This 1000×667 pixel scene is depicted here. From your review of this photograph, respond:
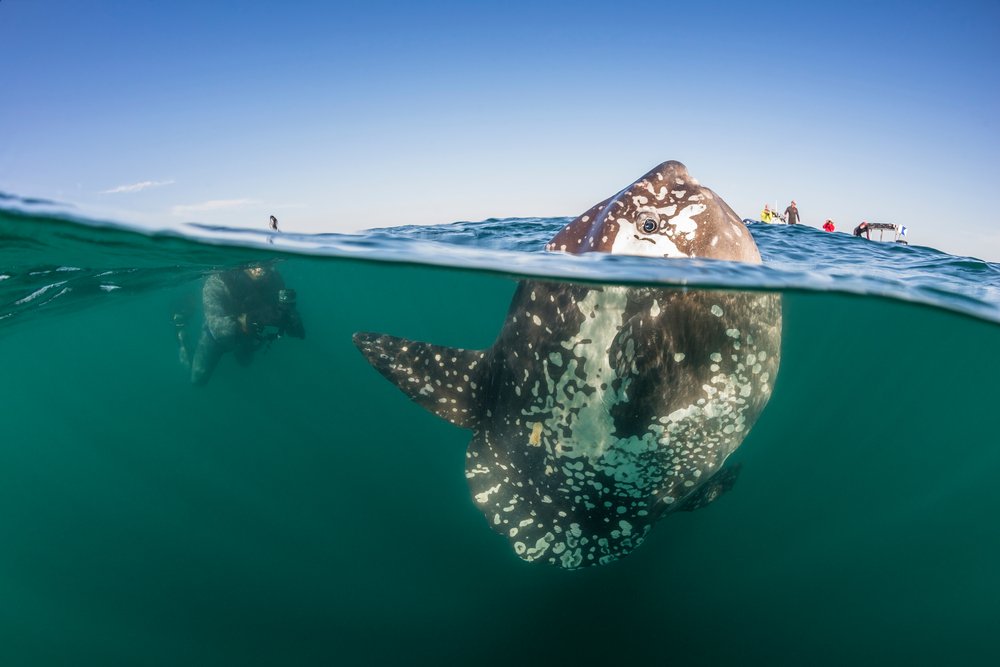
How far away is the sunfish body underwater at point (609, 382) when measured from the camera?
12.2ft

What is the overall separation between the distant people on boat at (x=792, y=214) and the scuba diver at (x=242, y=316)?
475 inches

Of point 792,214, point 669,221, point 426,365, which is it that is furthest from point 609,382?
point 792,214

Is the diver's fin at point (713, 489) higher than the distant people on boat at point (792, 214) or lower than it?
lower

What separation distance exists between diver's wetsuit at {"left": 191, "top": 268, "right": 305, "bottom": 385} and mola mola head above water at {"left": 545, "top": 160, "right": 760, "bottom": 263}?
9.44 meters

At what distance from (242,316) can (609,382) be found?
483 inches

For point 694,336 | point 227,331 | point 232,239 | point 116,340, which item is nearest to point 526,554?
point 694,336

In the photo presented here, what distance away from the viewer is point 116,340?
90.2ft

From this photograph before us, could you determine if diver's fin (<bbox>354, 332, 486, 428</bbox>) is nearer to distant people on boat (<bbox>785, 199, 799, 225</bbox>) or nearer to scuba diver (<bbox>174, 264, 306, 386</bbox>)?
scuba diver (<bbox>174, 264, 306, 386</bbox>)

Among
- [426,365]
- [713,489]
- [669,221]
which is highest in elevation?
[669,221]

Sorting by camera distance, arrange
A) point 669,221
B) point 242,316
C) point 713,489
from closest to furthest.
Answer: point 669,221 → point 713,489 → point 242,316

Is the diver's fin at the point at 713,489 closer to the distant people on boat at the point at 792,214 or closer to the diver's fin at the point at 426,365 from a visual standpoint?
the diver's fin at the point at 426,365

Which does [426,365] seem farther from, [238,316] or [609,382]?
[238,316]

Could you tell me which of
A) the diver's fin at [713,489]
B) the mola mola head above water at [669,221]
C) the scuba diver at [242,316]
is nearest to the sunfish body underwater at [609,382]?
the mola mola head above water at [669,221]

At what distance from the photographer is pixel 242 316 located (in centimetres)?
1339
